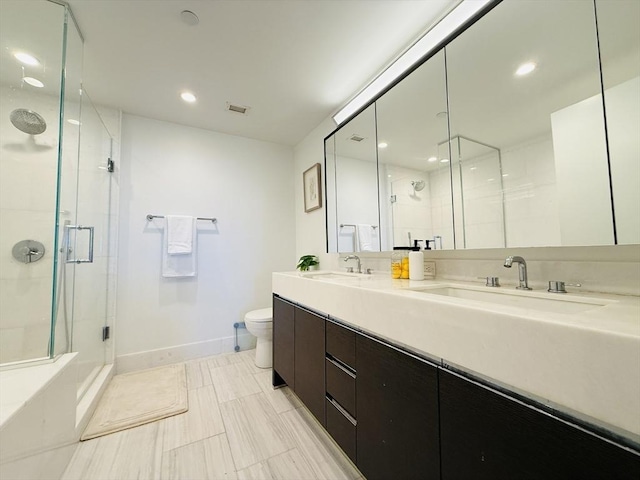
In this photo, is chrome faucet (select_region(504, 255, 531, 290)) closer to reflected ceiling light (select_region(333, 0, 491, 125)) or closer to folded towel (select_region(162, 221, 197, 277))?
reflected ceiling light (select_region(333, 0, 491, 125))

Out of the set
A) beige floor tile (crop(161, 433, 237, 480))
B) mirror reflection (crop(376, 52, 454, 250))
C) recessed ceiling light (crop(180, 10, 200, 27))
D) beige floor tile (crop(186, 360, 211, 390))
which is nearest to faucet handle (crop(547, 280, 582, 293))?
mirror reflection (crop(376, 52, 454, 250))

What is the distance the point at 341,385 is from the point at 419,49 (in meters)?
1.80

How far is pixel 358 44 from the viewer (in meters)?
1.50

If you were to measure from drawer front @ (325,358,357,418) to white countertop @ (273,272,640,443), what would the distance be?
0.38 m

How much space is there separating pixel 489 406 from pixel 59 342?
2.08 metres

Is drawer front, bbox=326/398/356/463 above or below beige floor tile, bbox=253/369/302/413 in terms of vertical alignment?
above

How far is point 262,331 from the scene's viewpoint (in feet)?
7.13

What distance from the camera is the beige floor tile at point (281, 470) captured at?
1.16m

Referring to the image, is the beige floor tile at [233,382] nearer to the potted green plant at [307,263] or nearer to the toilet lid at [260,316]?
the toilet lid at [260,316]

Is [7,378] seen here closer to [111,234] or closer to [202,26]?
[111,234]

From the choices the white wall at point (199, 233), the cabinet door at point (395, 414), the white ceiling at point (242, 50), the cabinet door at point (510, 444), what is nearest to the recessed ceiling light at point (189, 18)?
the white ceiling at point (242, 50)

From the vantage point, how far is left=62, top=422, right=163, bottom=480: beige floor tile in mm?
1184

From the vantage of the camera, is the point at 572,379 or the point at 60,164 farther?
the point at 60,164

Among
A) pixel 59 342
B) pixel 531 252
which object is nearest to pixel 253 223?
pixel 59 342
